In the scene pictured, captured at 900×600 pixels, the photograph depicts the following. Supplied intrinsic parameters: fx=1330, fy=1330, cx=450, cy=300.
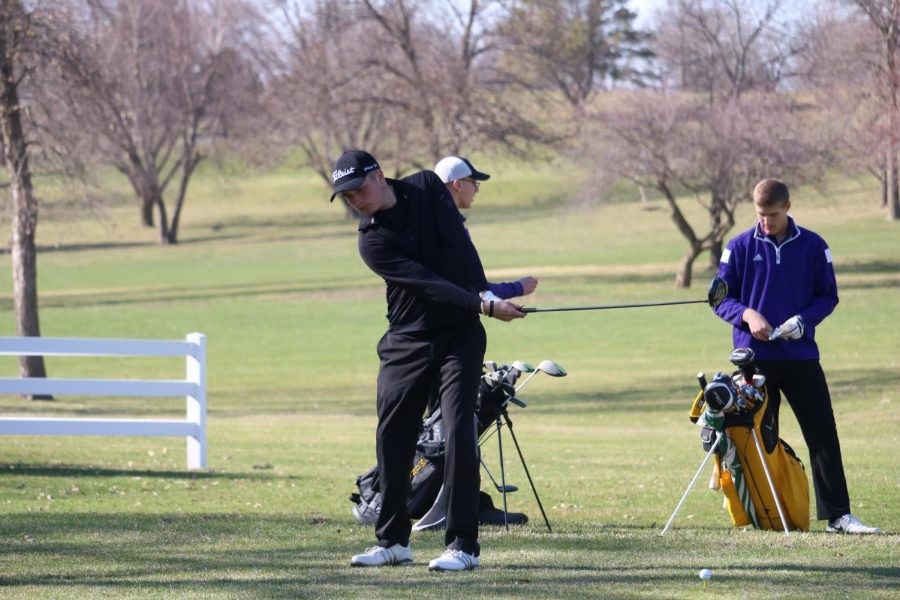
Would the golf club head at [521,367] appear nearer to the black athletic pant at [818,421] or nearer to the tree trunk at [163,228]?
the black athletic pant at [818,421]

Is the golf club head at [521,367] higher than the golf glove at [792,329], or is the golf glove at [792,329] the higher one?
the golf glove at [792,329]

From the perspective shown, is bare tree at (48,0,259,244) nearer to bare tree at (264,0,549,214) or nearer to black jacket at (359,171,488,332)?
bare tree at (264,0,549,214)

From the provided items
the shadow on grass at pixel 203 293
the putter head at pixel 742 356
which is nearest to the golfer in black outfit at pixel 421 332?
the putter head at pixel 742 356

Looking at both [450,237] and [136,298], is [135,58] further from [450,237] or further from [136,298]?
[450,237]

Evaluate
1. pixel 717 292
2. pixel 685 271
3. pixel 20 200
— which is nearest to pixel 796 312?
pixel 717 292

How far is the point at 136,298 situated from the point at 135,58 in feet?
73.0

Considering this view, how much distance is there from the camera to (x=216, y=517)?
8703 millimetres

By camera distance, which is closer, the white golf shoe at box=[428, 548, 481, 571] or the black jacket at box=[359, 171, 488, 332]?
the white golf shoe at box=[428, 548, 481, 571]

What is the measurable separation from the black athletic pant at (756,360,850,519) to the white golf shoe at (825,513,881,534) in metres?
0.04

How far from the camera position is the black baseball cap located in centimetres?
626

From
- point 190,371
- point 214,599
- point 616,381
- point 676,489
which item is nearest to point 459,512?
point 214,599

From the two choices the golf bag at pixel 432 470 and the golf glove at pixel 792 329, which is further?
the golf bag at pixel 432 470

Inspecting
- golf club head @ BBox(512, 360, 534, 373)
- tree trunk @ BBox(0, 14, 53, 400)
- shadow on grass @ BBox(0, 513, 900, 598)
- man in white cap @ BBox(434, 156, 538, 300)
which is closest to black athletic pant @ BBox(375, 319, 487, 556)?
shadow on grass @ BBox(0, 513, 900, 598)

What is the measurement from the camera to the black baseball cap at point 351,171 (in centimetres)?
626
